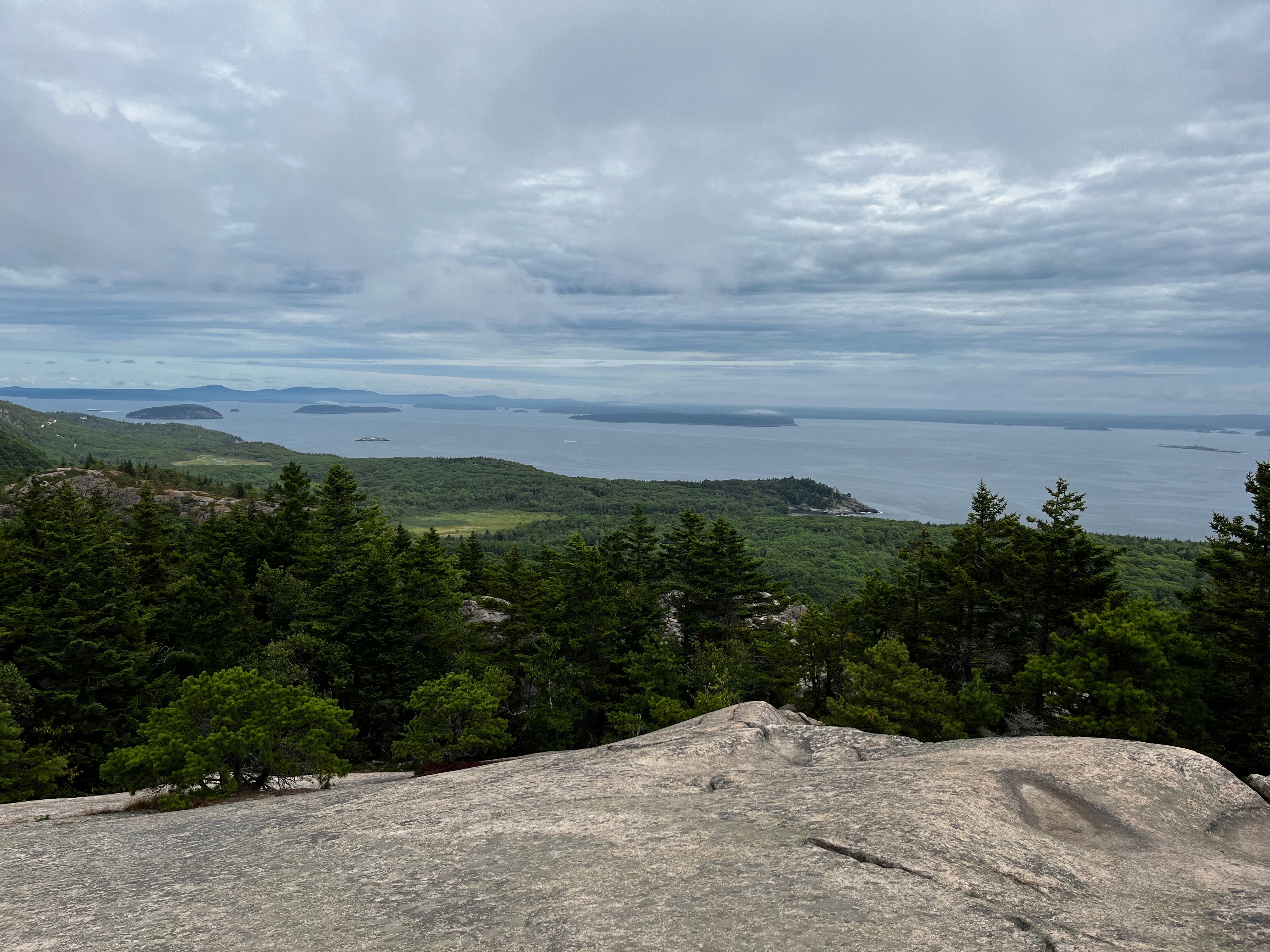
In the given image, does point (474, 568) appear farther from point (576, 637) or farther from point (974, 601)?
point (974, 601)

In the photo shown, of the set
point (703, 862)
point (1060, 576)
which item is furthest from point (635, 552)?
point (703, 862)

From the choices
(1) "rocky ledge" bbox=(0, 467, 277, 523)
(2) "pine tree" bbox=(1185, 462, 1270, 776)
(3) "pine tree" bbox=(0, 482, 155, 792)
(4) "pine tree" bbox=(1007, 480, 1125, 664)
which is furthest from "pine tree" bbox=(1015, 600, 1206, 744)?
(1) "rocky ledge" bbox=(0, 467, 277, 523)

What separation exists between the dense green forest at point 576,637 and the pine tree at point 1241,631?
0.42ft

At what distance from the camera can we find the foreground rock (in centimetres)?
871

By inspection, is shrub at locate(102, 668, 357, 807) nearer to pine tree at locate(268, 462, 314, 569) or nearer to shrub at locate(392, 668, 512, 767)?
shrub at locate(392, 668, 512, 767)

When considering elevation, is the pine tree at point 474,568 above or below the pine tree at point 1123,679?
below

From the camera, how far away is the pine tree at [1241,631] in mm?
25922

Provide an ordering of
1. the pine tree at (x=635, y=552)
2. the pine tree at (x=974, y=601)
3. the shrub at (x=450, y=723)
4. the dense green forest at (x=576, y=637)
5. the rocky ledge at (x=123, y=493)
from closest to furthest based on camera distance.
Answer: the dense green forest at (x=576, y=637)
the shrub at (x=450, y=723)
the pine tree at (x=974, y=601)
the pine tree at (x=635, y=552)
the rocky ledge at (x=123, y=493)

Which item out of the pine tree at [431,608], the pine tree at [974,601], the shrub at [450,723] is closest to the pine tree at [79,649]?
the pine tree at [431,608]

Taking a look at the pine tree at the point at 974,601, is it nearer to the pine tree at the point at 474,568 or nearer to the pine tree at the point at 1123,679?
the pine tree at the point at 1123,679

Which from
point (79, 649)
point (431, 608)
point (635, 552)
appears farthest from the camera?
point (635, 552)

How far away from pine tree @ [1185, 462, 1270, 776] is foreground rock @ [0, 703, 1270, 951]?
17426 mm

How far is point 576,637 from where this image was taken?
1578 inches

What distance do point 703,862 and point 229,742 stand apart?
1461cm
